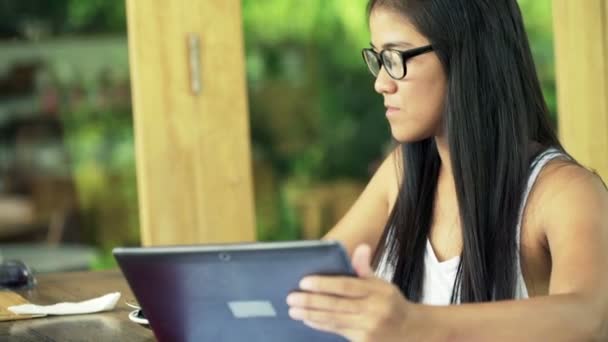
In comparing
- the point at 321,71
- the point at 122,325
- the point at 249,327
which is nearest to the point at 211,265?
the point at 249,327

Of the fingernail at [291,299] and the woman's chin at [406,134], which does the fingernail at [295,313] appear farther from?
the woman's chin at [406,134]

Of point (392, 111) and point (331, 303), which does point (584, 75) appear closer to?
point (392, 111)

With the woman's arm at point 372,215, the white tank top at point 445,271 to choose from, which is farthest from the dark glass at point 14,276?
the white tank top at point 445,271

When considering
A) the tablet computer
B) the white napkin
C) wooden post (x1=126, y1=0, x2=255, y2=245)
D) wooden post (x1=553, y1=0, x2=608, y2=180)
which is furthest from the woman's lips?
wooden post (x1=553, y1=0, x2=608, y2=180)

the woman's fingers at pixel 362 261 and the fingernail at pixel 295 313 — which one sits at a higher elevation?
the woman's fingers at pixel 362 261

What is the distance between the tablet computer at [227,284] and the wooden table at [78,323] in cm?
34

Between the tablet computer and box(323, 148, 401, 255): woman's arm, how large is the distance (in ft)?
2.33

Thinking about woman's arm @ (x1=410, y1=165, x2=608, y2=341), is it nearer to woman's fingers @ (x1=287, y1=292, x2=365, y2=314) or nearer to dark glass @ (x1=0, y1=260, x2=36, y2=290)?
woman's fingers @ (x1=287, y1=292, x2=365, y2=314)

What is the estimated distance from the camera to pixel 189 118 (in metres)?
3.98

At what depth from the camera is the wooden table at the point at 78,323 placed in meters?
1.98

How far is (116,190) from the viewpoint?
415cm

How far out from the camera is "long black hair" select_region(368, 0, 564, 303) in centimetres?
188

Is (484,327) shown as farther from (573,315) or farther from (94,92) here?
(94,92)

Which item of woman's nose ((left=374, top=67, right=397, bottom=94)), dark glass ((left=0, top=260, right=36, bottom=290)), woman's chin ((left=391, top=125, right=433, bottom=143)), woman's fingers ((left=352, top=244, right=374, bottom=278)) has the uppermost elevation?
woman's nose ((left=374, top=67, right=397, bottom=94))
